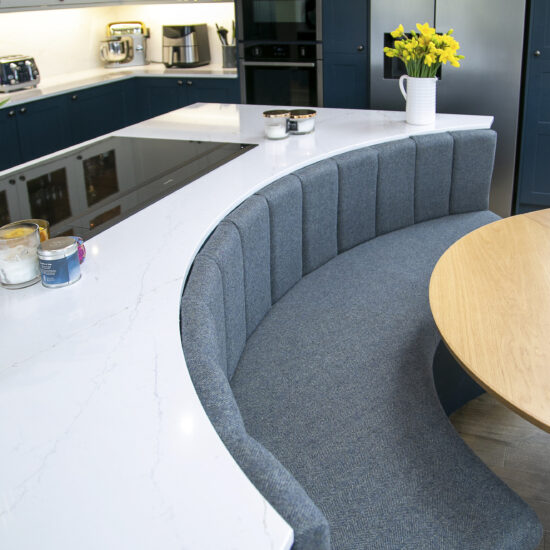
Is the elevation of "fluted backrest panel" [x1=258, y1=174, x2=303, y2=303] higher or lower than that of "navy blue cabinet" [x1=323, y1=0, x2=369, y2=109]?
lower

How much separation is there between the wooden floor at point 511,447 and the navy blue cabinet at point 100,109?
336 cm

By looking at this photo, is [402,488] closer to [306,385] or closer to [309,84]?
[306,385]

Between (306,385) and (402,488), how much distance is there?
0.47 meters

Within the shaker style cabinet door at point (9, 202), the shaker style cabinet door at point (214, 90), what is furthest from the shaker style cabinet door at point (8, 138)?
the shaker style cabinet door at point (9, 202)

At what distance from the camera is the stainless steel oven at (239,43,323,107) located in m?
4.62

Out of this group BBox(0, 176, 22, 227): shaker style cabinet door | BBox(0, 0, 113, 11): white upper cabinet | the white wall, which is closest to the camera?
BBox(0, 176, 22, 227): shaker style cabinet door

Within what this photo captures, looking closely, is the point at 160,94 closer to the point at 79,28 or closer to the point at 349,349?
the point at 79,28

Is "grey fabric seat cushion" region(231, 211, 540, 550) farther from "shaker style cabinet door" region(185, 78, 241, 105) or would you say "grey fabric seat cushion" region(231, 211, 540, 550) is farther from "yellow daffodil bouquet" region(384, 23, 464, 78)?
"shaker style cabinet door" region(185, 78, 241, 105)

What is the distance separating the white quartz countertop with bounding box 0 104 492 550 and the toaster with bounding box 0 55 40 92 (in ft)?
9.69

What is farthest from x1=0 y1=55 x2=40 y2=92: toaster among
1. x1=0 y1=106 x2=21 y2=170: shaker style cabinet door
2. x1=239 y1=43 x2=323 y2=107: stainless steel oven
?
x1=239 y1=43 x2=323 y2=107: stainless steel oven

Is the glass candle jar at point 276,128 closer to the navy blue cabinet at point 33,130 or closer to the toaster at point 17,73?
the navy blue cabinet at point 33,130

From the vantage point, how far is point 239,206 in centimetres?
209

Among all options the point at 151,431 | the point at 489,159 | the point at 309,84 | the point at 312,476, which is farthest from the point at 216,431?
the point at 309,84

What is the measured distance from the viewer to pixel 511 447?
2334 millimetres
